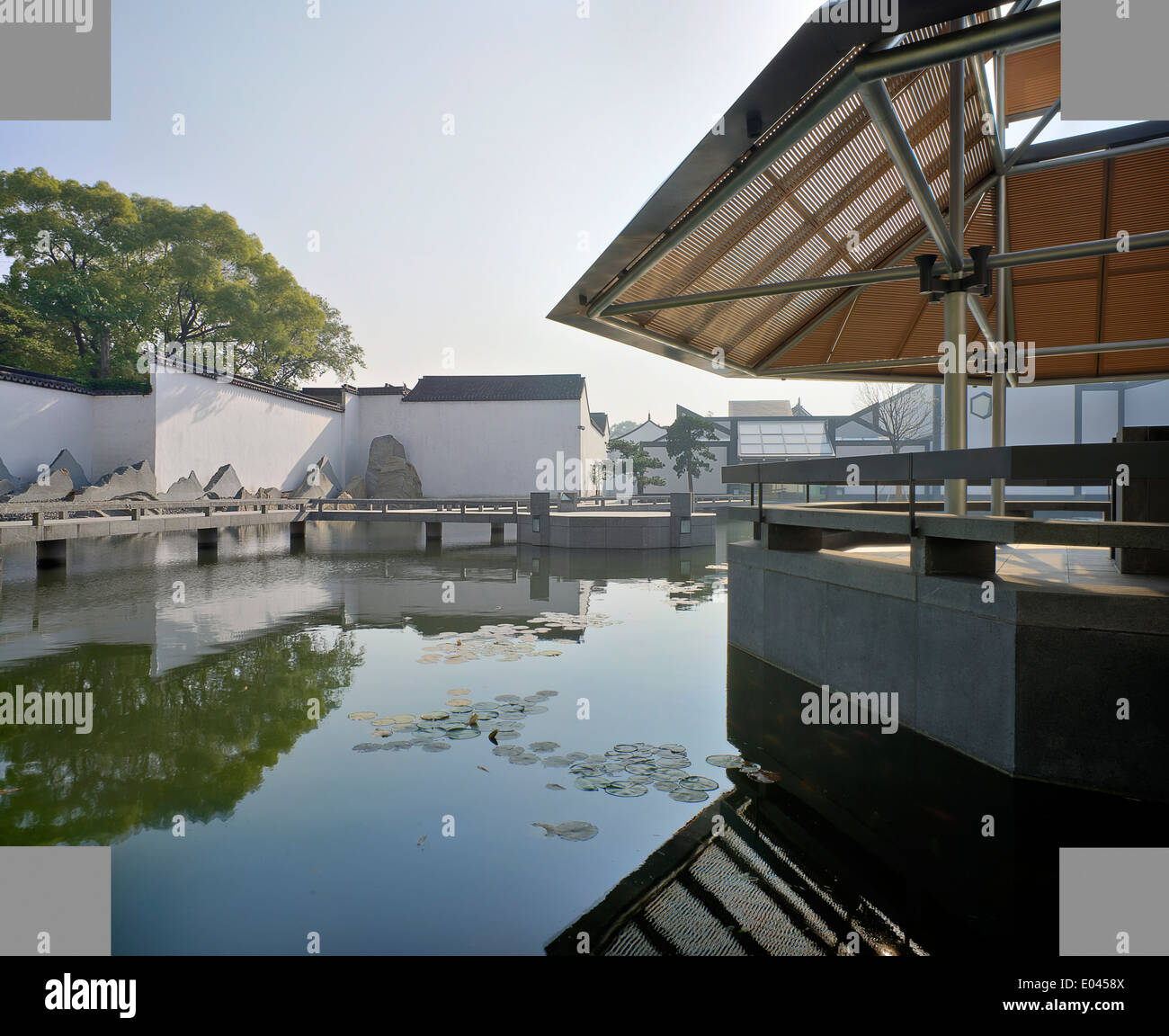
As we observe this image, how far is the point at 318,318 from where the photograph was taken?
139 feet

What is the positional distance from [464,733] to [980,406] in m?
36.1

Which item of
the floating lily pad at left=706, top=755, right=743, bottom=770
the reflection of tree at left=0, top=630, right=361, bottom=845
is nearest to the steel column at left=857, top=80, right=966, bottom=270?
the floating lily pad at left=706, top=755, right=743, bottom=770

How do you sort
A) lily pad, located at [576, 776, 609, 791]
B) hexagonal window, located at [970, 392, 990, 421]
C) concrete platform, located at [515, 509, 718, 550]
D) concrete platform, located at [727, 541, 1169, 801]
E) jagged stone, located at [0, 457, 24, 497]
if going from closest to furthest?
concrete platform, located at [727, 541, 1169, 801]
lily pad, located at [576, 776, 609, 791]
concrete platform, located at [515, 509, 718, 550]
jagged stone, located at [0, 457, 24, 497]
hexagonal window, located at [970, 392, 990, 421]

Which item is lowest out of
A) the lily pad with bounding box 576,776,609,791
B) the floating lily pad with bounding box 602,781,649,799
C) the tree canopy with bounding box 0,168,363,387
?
the floating lily pad with bounding box 602,781,649,799

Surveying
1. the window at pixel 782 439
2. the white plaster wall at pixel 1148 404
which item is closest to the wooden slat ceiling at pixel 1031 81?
the white plaster wall at pixel 1148 404

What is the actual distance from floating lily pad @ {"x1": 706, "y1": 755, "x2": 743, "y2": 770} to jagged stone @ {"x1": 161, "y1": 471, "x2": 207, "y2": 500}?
27.1 m

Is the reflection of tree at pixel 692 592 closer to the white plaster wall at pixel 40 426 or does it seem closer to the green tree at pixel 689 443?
the white plaster wall at pixel 40 426

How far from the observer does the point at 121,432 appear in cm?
2764

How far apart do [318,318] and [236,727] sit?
40.8m

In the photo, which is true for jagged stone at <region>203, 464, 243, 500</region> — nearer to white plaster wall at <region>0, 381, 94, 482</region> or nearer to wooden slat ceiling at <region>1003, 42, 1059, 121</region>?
white plaster wall at <region>0, 381, 94, 482</region>

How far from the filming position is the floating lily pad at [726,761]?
17.0ft

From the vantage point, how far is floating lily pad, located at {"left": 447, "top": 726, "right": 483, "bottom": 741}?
559cm
